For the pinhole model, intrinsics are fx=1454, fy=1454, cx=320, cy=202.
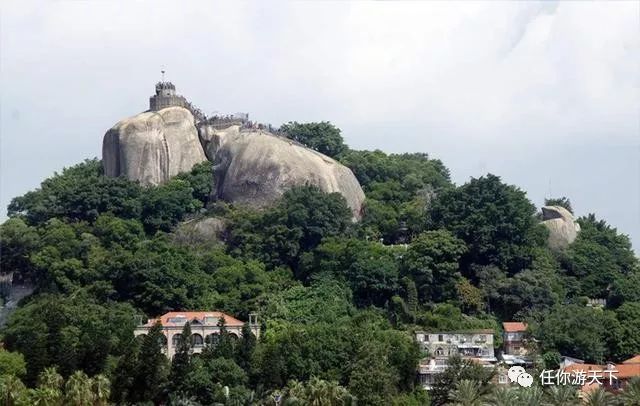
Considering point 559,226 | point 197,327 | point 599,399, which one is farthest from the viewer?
point 559,226

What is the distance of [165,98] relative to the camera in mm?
80125

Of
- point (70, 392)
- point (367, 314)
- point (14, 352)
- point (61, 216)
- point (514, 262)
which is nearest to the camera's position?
point (70, 392)

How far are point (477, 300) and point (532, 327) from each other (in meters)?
3.79

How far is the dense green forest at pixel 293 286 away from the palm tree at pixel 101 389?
69 millimetres

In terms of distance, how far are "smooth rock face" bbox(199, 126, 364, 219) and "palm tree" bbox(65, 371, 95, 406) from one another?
22970 millimetres

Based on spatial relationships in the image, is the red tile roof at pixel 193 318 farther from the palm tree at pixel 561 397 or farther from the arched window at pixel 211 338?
the palm tree at pixel 561 397

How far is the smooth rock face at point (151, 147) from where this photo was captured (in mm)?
76812

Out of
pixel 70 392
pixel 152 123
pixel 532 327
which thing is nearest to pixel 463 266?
pixel 532 327

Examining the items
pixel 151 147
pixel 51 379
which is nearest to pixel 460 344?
pixel 51 379

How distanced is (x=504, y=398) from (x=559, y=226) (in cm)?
3350

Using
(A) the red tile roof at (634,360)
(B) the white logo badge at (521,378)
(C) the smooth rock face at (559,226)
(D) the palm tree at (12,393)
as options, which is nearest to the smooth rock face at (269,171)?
(C) the smooth rock face at (559,226)

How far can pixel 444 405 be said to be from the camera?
5519 centimetres

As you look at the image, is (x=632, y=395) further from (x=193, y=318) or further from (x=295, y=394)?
(x=193, y=318)

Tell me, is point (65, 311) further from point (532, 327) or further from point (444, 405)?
point (532, 327)
